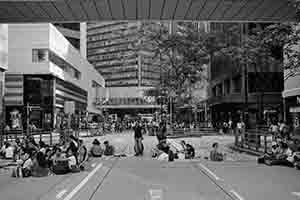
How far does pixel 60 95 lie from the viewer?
54156 mm

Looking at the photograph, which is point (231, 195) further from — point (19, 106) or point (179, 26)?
point (19, 106)

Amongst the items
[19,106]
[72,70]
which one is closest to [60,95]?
[19,106]

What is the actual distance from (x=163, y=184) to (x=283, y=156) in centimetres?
687

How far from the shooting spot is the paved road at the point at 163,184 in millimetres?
9711

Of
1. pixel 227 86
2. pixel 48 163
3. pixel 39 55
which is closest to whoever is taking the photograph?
pixel 48 163

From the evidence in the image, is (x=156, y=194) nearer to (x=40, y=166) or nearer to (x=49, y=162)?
(x=40, y=166)

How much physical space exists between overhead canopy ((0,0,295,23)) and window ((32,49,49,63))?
33696 mm

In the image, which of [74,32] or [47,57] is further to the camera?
[74,32]

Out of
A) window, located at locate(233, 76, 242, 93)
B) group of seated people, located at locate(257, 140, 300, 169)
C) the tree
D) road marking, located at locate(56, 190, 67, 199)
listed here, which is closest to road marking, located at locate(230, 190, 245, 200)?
road marking, located at locate(56, 190, 67, 199)

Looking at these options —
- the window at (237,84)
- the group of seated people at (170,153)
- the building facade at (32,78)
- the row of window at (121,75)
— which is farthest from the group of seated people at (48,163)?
the row of window at (121,75)

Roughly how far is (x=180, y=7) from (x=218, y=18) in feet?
7.39

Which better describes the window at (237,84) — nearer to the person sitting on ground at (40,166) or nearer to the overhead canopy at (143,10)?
the overhead canopy at (143,10)

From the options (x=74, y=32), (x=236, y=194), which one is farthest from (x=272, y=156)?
(x=74, y=32)

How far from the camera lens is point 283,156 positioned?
16.2 meters
